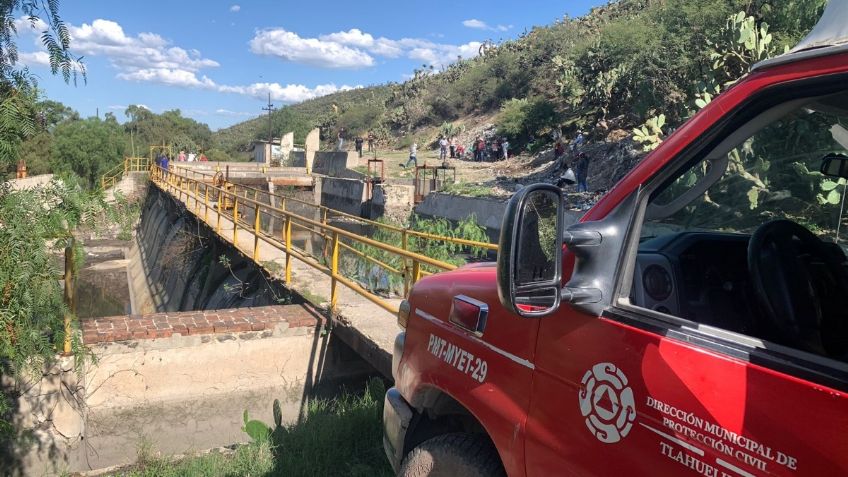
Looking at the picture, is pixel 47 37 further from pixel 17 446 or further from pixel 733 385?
pixel 733 385

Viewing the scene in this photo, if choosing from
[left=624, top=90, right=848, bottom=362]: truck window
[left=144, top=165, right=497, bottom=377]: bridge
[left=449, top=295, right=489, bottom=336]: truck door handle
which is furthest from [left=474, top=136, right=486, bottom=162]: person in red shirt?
[left=624, top=90, right=848, bottom=362]: truck window

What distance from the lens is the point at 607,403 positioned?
5.73 ft

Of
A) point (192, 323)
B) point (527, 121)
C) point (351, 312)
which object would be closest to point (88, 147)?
point (527, 121)

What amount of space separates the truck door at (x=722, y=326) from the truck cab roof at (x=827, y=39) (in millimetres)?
64

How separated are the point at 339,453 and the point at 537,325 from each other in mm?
3114

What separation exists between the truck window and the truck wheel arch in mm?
1042

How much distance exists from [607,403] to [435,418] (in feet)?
4.04

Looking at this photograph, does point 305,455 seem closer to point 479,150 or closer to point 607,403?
point 607,403

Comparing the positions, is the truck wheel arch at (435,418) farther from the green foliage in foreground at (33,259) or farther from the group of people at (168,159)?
the group of people at (168,159)

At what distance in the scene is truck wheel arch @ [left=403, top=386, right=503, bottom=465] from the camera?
2.69 meters

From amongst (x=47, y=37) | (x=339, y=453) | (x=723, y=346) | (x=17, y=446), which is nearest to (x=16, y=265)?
(x=47, y=37)

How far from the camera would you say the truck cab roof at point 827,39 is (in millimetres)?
1441

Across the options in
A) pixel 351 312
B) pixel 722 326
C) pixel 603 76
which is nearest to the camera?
pixel 722 326

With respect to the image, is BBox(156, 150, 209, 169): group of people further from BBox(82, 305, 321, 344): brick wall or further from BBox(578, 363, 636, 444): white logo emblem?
BBox(578, 363, 636, 444): white logo emblem
